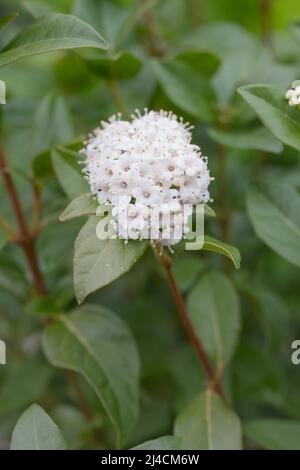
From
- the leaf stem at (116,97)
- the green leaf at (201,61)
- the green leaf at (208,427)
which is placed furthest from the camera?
the leaf stem at (116,97)

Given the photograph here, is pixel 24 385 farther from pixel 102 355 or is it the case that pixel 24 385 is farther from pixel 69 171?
pixel 69 171

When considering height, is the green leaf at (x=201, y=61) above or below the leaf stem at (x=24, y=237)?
above

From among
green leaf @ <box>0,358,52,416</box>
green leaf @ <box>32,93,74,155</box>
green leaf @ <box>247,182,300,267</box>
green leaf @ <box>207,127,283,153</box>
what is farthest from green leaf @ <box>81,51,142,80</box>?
green leaf @ <box>0,358,52,416</box>

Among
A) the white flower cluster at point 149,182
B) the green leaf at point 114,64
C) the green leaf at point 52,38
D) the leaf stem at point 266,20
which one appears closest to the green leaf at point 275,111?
the white flower cluster at point 149,182

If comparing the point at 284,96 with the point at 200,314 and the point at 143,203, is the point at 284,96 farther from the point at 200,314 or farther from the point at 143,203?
the point at 200,314

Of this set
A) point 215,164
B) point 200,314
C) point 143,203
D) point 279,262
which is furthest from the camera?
point 279,262

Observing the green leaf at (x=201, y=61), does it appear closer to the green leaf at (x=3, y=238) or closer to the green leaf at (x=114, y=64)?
the green leaf at (x=114, y=64)

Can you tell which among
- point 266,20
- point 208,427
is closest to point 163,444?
point 208,427

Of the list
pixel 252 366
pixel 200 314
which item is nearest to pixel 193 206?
pixel 200 314
